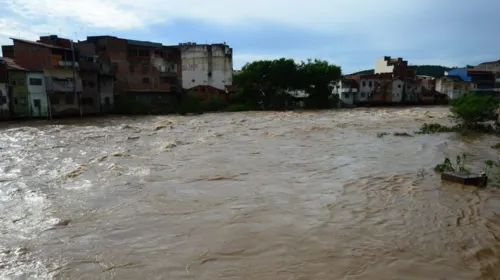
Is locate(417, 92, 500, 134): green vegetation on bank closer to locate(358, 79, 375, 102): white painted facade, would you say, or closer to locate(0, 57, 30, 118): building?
locate(0, 57, 30, 118): building

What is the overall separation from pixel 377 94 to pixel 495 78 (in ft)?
67.4

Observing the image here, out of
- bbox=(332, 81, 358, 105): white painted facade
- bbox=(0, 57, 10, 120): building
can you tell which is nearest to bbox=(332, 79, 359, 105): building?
bbox=(332, 81, 358, 105): white painted facade

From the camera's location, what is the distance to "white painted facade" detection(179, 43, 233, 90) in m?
49.3

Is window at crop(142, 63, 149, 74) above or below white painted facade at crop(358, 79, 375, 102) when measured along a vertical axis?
above

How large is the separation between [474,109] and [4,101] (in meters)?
33.5

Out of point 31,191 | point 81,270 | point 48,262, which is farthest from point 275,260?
point 31,191

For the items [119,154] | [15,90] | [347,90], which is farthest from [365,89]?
[119,154]

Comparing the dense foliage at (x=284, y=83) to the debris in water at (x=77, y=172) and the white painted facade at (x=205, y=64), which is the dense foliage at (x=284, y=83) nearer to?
the white painted facade at (x=205, y=64)

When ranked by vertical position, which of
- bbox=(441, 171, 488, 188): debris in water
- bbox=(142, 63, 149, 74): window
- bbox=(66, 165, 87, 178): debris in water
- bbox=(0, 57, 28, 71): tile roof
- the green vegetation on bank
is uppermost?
bbox=(142, 63, 149, 74): window

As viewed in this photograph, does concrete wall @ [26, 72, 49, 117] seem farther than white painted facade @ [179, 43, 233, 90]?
No

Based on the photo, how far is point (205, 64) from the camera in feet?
162

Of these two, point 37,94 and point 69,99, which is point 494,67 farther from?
point 37,94

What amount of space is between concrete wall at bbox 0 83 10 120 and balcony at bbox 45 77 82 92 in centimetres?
313

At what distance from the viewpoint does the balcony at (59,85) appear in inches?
1284
